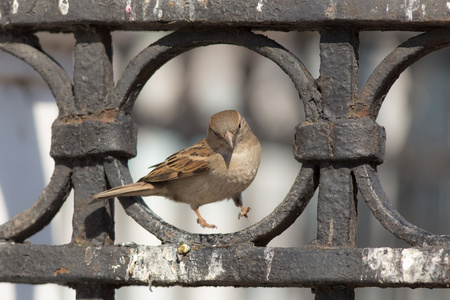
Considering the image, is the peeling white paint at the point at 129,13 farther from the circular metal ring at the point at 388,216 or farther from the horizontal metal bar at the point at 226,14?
the circular metal ring at the point at 388,216

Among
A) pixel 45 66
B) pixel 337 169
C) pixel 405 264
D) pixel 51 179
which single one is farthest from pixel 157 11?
pixel 405 264

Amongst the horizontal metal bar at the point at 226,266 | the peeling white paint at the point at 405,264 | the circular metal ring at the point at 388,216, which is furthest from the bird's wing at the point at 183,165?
the peeling white paint at the point at 405,264

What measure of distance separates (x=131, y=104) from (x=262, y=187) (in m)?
2.44

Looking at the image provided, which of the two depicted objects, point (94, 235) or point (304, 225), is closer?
point (94, 235)

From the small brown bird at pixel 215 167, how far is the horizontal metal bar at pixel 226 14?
0.98m

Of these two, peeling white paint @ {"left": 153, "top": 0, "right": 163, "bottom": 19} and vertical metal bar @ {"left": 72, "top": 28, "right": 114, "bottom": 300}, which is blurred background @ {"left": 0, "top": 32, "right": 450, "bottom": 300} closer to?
vertical metal bar @ {"left": 72, "top": 28, "right": 114, "bottom": 300}

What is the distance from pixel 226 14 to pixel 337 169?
2.10ft

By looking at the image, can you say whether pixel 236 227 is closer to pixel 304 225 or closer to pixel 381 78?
pixel 304 225

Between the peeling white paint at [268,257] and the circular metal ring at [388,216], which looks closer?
the circular metal ring at [388,216]

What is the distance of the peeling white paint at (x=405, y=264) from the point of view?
2.60 metres

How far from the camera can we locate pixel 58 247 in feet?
9.71

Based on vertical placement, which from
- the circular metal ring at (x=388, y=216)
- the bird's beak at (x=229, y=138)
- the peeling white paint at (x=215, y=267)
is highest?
the bird's beak at (x=229, y=138)

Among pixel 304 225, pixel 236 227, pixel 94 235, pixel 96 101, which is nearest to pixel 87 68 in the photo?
pixel 96 101

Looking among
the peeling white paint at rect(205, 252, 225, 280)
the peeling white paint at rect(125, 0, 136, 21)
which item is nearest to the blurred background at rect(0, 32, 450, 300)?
the peeling white paint at rect(125, 0, 136, 21)
